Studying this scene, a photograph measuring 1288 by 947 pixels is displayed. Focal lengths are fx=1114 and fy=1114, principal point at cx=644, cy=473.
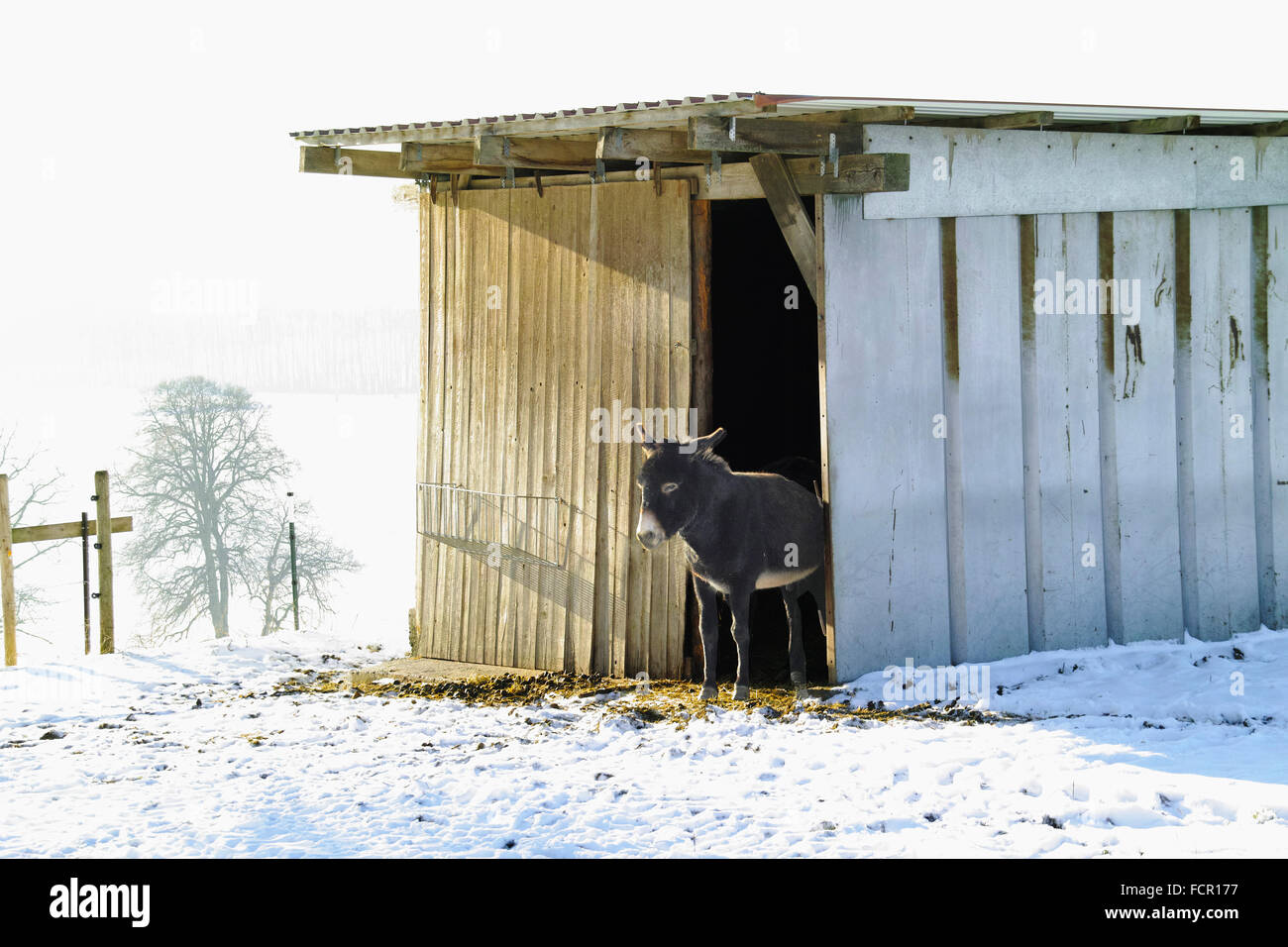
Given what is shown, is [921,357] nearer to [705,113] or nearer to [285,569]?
[705,113]

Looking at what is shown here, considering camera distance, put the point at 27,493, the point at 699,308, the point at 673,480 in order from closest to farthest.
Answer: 1. the point at 673,480
2. the point at 699,308
3. the point at 27,493

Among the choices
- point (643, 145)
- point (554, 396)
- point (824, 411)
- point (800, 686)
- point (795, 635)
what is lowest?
point (800, 686)

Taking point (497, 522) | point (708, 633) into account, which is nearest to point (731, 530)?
point (708, 633)

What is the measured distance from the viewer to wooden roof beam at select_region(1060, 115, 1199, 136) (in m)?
8.58

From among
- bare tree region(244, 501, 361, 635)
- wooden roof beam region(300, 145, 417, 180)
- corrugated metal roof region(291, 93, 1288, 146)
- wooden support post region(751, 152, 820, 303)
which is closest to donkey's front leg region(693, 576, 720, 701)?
wooden support post region(751, 152, 820, 303)

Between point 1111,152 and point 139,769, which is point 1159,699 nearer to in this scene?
point 1111,152

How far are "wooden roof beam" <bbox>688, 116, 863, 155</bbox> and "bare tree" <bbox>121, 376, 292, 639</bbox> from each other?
2309 centimetres

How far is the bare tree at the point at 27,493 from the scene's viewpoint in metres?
29.0

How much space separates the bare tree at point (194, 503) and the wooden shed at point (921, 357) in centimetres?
2030

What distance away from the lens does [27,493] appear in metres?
31.7

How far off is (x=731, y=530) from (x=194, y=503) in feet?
76.1

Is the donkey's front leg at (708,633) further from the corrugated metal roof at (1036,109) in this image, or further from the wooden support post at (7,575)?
the wooden support post at (7,575)

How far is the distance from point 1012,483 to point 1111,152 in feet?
9.01
